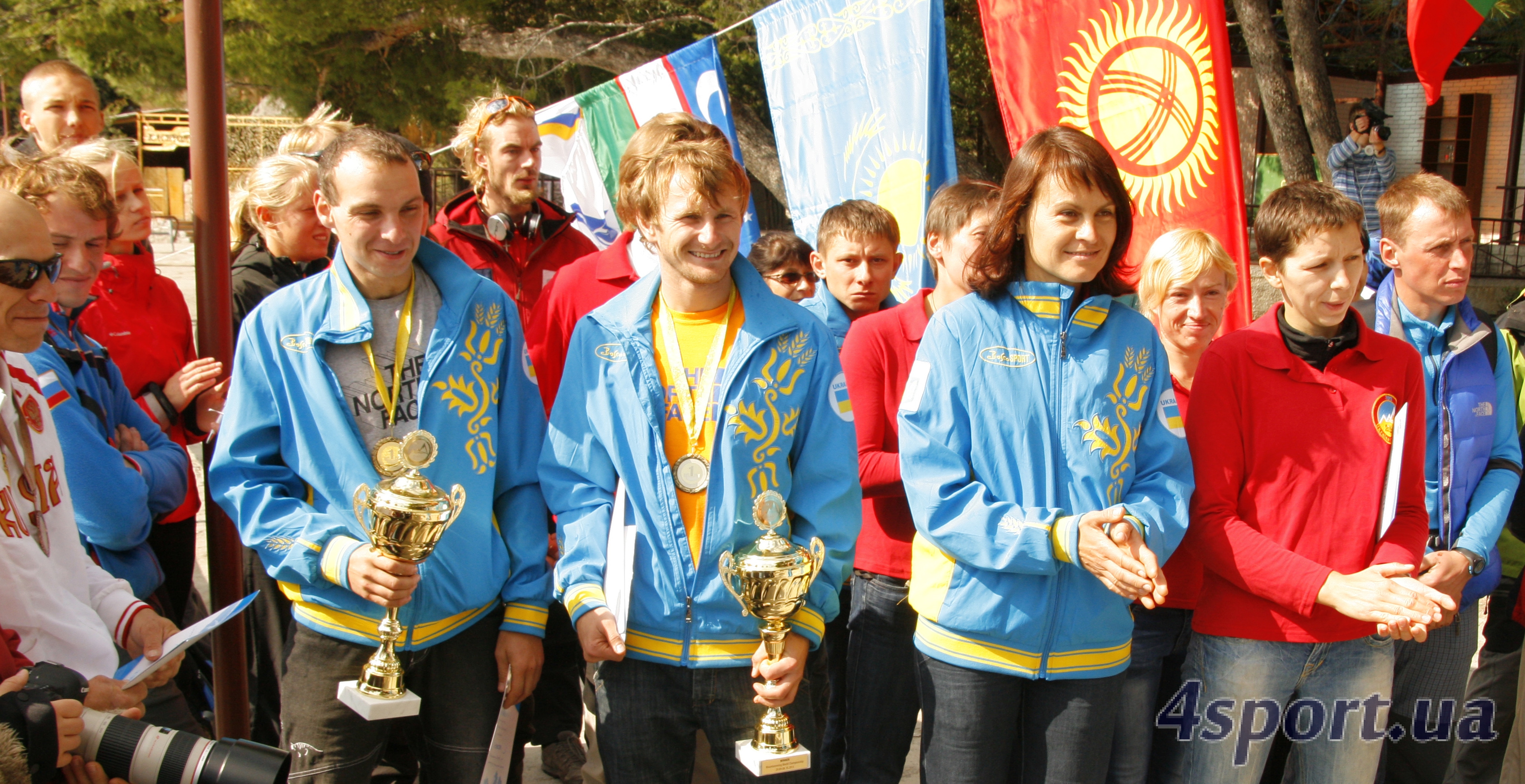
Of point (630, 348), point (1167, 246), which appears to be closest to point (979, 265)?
point (630, 348)

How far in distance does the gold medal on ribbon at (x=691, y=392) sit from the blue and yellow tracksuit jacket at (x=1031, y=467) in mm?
428

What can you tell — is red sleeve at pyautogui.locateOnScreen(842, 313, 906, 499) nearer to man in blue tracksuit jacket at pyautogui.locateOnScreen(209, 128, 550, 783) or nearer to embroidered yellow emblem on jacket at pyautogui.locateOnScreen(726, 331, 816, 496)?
embroidered yellow emblem on jacket at pyautogui.locateOnScreen(726, 331, 816, 496)

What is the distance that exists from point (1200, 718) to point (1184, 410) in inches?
34.2

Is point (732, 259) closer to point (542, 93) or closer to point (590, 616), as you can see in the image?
point (590, 616)

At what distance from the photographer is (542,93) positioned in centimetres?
1518

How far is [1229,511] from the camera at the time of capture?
8.50ft

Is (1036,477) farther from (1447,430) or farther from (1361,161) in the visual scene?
(1361,161)

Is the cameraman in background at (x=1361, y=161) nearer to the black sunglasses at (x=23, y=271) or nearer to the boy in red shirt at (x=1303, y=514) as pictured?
the boy in red shirt at (x=1303, y=514)

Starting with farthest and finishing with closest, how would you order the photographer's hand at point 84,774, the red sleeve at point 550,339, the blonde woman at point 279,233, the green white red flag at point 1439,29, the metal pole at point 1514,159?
the metal pole at point 1514,159 < the green white red flag at point 1439,29 < the blonde woman at point 279,233 < the red sleeve at point 550,339 < the photographer's hand at point 84,774

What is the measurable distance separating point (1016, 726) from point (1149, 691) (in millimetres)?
500

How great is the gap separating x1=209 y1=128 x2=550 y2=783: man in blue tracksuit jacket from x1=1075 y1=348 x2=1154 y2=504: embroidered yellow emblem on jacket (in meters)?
1.23

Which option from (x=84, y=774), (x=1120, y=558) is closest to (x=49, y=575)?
(x=84, y=774)

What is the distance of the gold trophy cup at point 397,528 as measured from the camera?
7.07ft

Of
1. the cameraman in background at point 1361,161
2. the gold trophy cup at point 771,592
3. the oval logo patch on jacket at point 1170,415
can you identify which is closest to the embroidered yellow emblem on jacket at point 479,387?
the gold trophy cup at point 771,592
